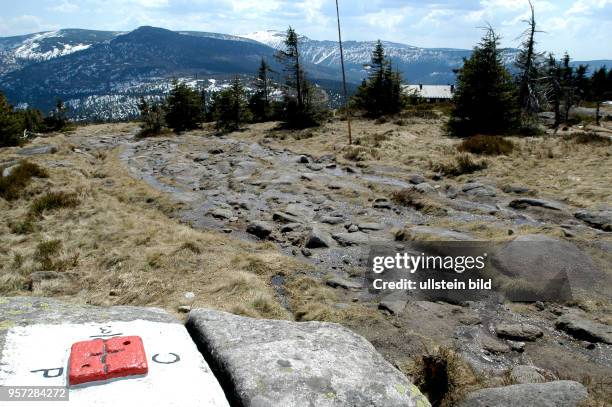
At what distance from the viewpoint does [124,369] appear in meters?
3.49

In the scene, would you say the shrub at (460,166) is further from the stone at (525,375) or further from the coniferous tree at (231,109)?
the coniferous tree at (231,109)

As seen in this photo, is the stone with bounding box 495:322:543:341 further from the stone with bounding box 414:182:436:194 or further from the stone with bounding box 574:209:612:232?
the stone with bounding box 414:182:436:194

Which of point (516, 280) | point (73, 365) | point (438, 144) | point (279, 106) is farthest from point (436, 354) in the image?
point (279, 106)

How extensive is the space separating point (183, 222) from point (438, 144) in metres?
16.8

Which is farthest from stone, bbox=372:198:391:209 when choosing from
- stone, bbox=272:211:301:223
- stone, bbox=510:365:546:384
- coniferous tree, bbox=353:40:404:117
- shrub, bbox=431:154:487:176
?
coniferous tree, bbox=353:40:404:117

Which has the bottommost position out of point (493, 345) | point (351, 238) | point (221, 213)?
point (493, 345)

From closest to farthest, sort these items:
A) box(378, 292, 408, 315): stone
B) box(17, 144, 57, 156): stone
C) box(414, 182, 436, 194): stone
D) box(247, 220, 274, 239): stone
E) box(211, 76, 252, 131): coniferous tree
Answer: box(378, 292, 408, 315): stone
box(247, 220, 274, 239): stone
box(414, 182, 436, 194): stone
box(17, 144, 57, 156): stone
box(211, 76, 252, 131): coniferous tree

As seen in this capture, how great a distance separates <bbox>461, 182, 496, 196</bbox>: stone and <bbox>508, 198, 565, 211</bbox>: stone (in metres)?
1.34

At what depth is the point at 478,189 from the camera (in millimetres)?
16016

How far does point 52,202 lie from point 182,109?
3249 centimetres

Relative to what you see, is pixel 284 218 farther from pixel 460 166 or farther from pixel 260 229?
pixel 460 166

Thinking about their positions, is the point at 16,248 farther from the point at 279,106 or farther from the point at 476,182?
the point at 279,106

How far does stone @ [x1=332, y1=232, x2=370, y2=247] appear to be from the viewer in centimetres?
1173

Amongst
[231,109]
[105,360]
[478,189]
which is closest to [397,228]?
→ [478,189]
